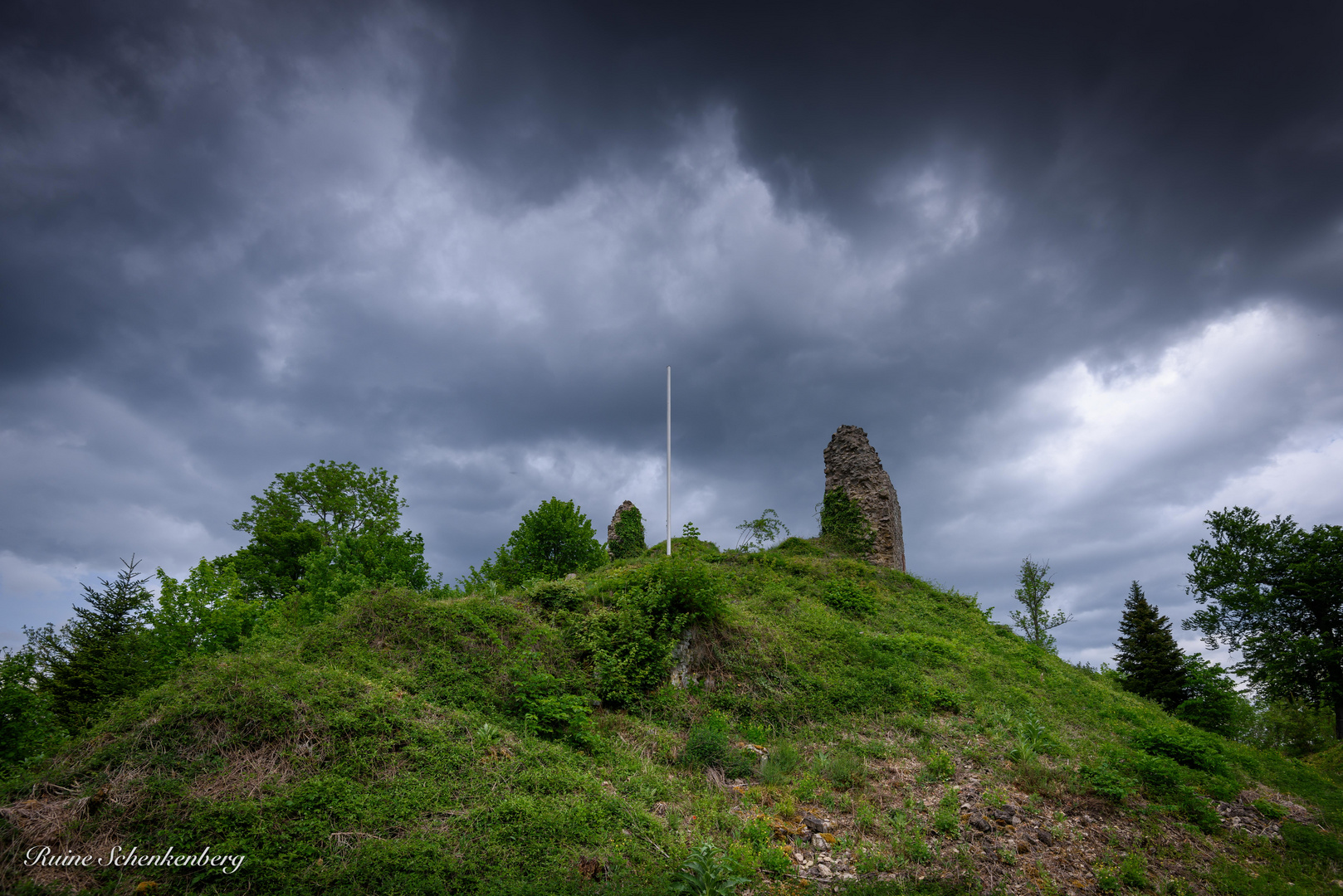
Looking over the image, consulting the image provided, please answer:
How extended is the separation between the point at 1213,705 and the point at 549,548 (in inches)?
865

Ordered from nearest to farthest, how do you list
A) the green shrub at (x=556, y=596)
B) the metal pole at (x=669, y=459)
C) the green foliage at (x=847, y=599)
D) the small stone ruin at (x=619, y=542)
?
the green shrub at (x=556, y=596) → the green foliage at (x=847, y=599) → the metal pole at (x=669, y=459) → the small stone ruin at (x=619, y=542)

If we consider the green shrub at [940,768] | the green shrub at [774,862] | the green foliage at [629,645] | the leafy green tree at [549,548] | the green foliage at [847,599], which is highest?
the leafy green tree at [549,548]

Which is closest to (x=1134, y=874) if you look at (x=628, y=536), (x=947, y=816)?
(x=947, y=816)

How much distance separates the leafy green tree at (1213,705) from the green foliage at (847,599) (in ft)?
35.1

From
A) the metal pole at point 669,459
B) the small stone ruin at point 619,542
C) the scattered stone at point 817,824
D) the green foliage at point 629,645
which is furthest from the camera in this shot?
the small stone ruin at point 619,542

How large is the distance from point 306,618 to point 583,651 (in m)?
9.27

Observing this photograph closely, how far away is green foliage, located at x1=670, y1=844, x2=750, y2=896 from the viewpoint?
5402 mm

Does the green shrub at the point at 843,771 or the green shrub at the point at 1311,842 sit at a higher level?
the green shrub at the point at 843,771

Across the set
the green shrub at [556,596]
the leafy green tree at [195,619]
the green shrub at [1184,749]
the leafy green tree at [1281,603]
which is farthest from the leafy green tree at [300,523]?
the leafy green tree at [1281,603]

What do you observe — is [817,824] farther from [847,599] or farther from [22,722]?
[22,722]

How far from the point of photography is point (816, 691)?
35.0 feet

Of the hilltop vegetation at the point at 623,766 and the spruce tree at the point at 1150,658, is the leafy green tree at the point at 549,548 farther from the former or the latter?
the spruce tree at the point at 1150,658

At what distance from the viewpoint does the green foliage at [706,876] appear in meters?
5.40

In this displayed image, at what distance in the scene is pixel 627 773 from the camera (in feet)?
25.2
